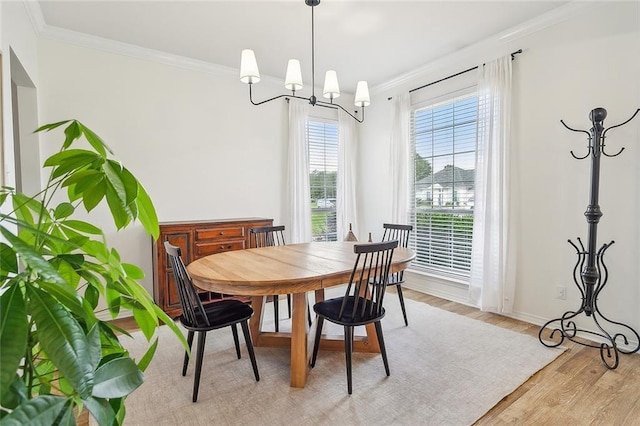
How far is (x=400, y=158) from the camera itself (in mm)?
4316

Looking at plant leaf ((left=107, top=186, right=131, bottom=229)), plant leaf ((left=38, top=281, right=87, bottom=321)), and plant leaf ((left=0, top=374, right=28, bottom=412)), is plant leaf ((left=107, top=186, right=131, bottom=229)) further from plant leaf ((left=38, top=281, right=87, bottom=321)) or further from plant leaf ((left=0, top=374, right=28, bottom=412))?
plant leaf ((left=0, top=374, right=28, bottom=412))

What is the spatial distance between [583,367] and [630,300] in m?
0.71

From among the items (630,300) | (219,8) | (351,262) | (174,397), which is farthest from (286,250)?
(630,300)

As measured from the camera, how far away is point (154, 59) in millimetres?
3541

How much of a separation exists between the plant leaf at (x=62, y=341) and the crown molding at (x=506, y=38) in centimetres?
377

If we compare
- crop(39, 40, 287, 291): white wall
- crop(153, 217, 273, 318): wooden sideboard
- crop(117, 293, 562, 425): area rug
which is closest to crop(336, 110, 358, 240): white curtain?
crop(39, 40, 287, 291): white wall

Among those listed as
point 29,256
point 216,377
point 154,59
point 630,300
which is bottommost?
point 216,377

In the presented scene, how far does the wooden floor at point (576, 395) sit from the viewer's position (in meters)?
1.79

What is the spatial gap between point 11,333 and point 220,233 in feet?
10.4

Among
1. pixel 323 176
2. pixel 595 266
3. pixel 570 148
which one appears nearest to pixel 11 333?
pixel 595 266

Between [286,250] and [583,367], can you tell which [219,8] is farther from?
[583,367]

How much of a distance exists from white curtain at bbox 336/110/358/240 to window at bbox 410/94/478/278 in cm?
95

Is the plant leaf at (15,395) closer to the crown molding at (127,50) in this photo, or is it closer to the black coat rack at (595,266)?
the black coat rack at (595,266)

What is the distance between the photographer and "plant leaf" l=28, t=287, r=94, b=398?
490mm
